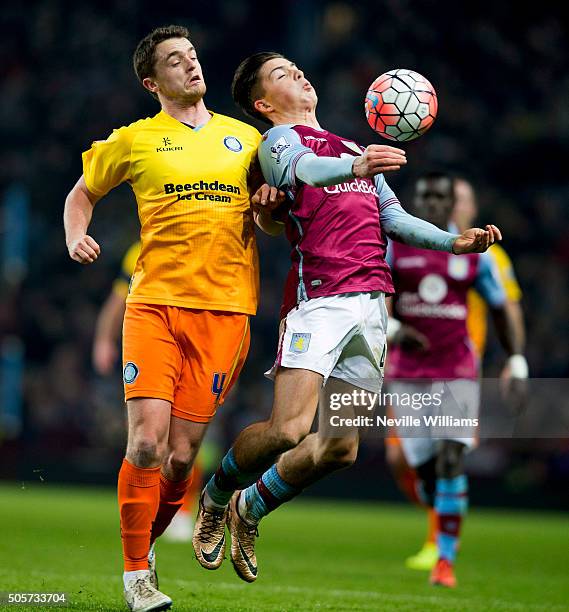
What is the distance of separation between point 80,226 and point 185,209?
48 centimetres

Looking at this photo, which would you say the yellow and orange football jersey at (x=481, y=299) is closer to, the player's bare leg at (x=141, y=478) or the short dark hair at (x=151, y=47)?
the short dark hair at (x=151, y=47)

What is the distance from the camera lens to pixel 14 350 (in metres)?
16.0

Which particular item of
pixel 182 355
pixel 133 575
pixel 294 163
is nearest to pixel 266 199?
pixel 294 163

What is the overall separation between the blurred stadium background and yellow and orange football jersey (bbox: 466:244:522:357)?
490 centimetres

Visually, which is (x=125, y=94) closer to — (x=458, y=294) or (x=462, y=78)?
(x=462, y=78)

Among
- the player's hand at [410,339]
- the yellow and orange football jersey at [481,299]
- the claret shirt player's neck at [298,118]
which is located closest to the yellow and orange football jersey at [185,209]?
the claret shirt player's neck at [298,118]

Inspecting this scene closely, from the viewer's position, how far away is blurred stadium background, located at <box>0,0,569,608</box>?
14539 millimetres

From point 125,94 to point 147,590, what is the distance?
1387 centimetres

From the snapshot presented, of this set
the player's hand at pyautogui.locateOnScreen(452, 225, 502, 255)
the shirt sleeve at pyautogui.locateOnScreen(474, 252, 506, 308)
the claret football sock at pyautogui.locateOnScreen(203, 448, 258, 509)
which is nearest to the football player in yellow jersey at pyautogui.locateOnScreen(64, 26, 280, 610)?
the claret football sock at pyautogui.locateOnScreen(203, 448, 258, 509)

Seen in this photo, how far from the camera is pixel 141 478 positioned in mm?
4957

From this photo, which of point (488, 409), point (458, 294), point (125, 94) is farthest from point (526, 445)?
point (125, 94)

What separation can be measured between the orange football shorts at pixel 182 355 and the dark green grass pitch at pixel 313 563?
0.93m

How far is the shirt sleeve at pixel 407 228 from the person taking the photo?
5.15 meters

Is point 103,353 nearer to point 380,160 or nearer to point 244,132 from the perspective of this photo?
point 244,132
